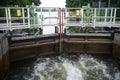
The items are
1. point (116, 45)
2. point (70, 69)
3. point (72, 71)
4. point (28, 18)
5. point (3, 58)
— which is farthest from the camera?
point (116, 45)

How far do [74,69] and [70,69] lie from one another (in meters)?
0.20

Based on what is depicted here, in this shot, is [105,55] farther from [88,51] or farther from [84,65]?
[84,65]

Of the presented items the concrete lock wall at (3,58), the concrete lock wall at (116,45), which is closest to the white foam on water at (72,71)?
the concrete lock wall at (116,45)

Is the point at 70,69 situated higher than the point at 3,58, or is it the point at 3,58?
the point at 3,58

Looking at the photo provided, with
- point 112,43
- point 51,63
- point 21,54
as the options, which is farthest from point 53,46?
point 112,43

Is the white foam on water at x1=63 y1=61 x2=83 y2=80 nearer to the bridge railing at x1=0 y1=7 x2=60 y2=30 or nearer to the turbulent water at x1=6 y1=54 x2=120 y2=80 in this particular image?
the turbulent water at x1=6 y1=54 x2=120 y2=80

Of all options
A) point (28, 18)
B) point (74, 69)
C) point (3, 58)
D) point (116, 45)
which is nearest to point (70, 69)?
point (74, 69)

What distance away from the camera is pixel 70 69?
834 cm

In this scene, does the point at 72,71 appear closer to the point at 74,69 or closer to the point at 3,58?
the point at 74,69

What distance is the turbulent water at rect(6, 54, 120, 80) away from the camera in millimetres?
7625

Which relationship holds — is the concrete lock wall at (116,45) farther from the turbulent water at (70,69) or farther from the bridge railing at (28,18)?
the bridge railing at (28,18)

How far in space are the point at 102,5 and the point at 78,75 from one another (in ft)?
40.3

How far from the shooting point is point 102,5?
18141mm

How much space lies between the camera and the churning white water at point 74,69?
7641mm
